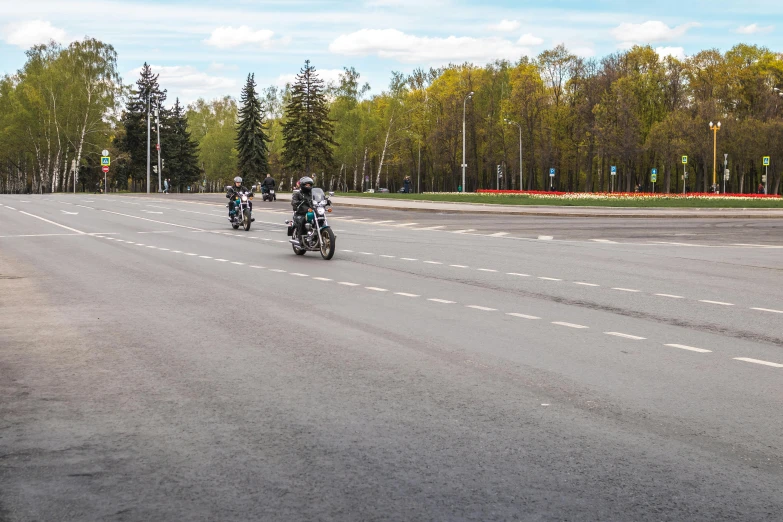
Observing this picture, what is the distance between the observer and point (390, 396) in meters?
6.46

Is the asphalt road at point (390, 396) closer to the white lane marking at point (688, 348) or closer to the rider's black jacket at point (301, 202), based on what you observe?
the white lane marking at point (688, 348)

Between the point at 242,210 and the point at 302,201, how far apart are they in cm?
973

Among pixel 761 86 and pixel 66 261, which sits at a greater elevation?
pixel 761 86

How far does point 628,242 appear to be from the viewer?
23312mm

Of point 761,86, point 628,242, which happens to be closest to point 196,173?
point 761,86

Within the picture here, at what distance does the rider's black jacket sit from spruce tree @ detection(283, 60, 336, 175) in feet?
240

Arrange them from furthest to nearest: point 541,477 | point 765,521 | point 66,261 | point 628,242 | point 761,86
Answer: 1. point 761,86
2. point 628,242
3. point 66,261
4. point 541,477
5. point 765,521

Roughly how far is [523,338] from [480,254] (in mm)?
10299

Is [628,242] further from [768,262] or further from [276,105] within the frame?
[276,105]

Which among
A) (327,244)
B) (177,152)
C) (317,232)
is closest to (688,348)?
(327,244)

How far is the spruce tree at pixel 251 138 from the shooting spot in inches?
3853

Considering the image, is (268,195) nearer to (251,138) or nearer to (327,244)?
(327,244)

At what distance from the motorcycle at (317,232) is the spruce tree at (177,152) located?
9080 cm

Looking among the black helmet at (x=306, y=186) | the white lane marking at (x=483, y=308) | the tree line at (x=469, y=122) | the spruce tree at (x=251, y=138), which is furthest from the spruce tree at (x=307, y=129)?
the white lane marking at (x=483, y=308)
